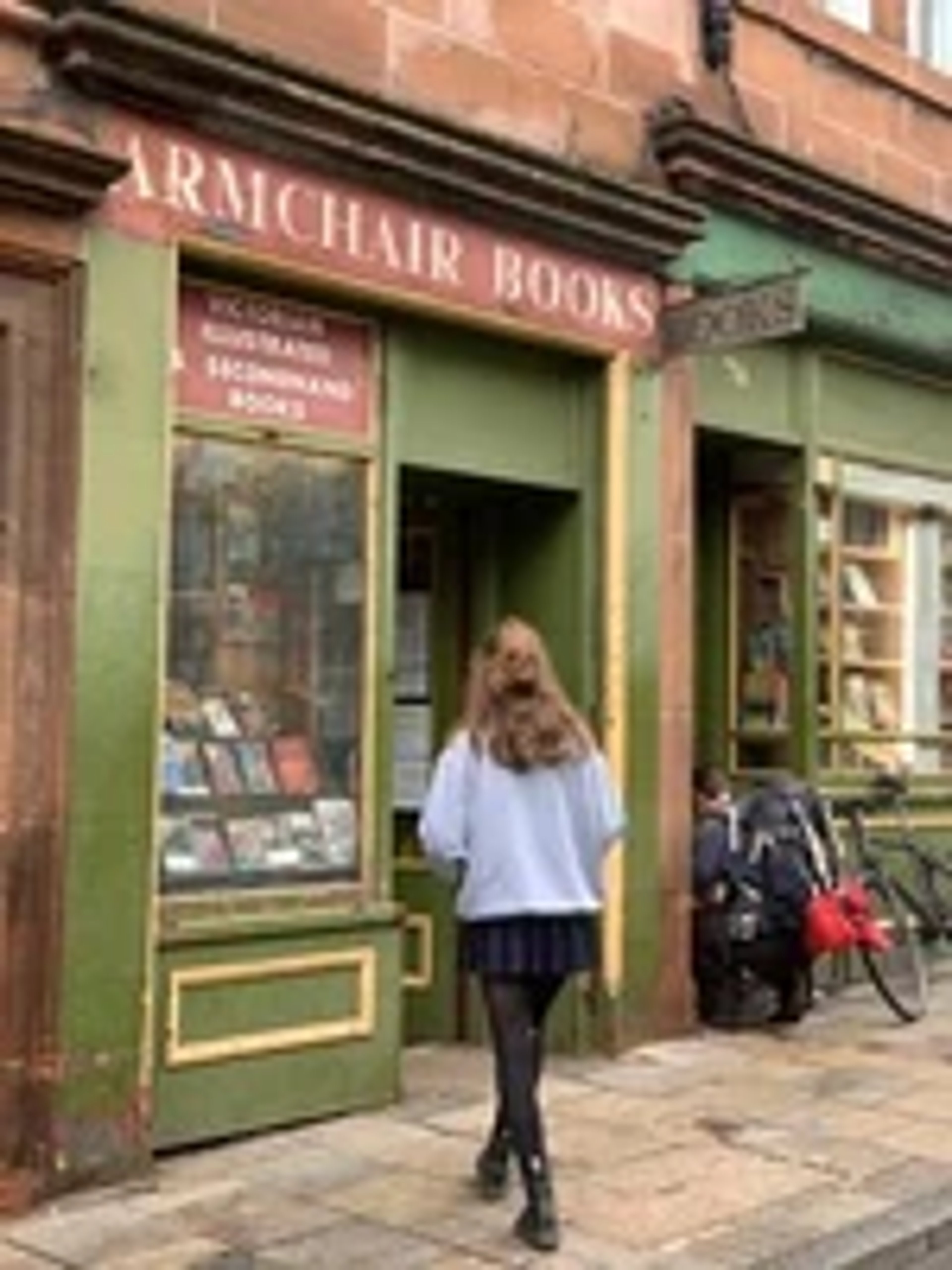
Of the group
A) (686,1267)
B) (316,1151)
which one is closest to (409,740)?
(316,1151)

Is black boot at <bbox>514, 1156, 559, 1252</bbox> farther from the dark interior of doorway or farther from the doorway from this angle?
the doorway

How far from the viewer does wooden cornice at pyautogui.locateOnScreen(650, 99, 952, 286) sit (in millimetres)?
8258

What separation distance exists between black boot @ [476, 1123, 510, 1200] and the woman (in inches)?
1.1

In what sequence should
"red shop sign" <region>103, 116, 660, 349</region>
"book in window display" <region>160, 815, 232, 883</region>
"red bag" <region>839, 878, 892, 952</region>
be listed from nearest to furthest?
"red shop sign" <region>103, 116, 660, 349</region> → "book in window display" <region>160, 815, 232, 883</region> → "red bag" <region>839, 878, 892, 952</region>

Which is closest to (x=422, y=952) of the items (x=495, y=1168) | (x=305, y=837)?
(x=305, y=837)

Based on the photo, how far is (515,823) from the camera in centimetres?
553

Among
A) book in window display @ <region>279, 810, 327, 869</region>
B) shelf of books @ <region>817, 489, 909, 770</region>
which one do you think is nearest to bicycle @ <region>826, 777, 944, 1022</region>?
shelf of books @ <region>817, 489, 909, 770</region>

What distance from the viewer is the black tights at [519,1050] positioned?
214 inches

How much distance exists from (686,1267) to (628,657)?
3.37 metres

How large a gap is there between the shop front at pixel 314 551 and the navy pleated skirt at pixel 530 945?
1272 millimetres

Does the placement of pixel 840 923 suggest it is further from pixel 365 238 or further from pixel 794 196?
pixel 365 238

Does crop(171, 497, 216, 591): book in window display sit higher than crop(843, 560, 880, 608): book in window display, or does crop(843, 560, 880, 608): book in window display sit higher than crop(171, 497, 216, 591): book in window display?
crop(843, 560, 880, 608): book in window display

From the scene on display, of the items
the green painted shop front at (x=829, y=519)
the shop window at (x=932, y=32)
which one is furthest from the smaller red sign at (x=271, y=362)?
the shop window at (x=932, y=32)

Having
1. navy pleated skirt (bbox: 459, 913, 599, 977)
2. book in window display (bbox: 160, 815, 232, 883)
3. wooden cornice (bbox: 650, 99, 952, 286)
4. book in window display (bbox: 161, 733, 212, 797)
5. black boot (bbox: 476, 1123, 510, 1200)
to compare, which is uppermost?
wooden cornice (bbox: 650, 99, 952, 286)
